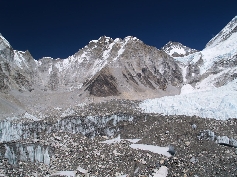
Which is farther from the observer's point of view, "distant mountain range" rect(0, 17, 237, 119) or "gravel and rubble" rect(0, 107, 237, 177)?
"distant mountain range" rect(0, 17, 237, 119)

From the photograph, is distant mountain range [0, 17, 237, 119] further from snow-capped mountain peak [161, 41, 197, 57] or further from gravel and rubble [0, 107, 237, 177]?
snow-capped mountain peak [161, 41, 197, 57]

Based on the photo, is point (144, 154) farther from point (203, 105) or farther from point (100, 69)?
point (100, 69)

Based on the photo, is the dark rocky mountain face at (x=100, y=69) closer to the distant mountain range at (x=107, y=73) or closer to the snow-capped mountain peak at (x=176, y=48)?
the distant mountain range at (x=107, y=73)

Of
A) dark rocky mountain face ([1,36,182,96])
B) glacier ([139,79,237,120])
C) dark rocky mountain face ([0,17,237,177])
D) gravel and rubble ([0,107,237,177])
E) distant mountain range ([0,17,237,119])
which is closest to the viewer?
gravel and rubble ([0,107,237,177])

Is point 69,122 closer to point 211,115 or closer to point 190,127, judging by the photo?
point 190,127

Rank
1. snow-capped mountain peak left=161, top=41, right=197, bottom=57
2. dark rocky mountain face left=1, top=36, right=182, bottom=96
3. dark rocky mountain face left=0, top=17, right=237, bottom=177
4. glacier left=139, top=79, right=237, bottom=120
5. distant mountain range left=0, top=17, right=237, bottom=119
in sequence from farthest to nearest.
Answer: snow-capped mountain peak left=161, top=41, right=197, bottom=57, dark rocky mountain face left=1, top=36, right=182, bottom=96, distant mountain range left=0, top=17, right=237, bottom=119, glacier left=139, top=79, right=237, bottom=120, dark rocky mountain face left=0, top=17, right=237, bottom=177

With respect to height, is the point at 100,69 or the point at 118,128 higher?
the point at 100,69

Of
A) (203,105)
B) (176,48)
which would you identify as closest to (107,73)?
(203,105)

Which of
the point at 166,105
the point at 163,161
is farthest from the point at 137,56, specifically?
the point at 163,161

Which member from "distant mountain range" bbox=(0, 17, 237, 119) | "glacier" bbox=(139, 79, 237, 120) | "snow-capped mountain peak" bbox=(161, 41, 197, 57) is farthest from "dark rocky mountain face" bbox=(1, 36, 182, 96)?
"snow-capped mountain peak" bbox=(161, 41, 197, 57)

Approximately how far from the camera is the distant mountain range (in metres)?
66.7

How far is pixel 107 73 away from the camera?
75.8 meters

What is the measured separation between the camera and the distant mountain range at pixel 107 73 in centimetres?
6669

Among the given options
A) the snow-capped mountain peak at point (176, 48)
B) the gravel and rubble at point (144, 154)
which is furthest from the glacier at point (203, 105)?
the snow-capped mountain peak at point (176, 48)
